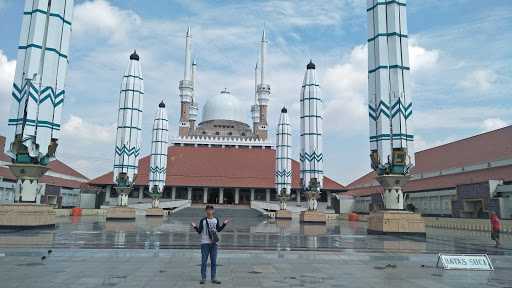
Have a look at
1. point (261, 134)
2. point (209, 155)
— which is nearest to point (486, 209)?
point (209, 155)

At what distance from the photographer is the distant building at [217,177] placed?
6016cm

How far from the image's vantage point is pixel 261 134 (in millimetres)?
80250

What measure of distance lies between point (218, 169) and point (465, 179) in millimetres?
38617

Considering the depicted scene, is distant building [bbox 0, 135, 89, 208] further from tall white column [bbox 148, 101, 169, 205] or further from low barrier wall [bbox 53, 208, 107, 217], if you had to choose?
tall white column [bbox 148, 101, 169, 205]

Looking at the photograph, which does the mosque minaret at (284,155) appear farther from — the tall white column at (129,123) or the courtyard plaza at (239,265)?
the courtyard plaza at (239,265)

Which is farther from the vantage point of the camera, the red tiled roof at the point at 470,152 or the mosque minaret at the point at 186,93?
the mosque minaret at the point at 186,93

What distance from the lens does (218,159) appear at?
218 ft

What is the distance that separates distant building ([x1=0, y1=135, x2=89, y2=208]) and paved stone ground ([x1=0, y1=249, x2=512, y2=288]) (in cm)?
2129

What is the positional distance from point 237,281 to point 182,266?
82.1 inches

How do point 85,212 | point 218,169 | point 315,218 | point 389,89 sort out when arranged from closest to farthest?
point 389,89
point 315,218
point 85,212
point 218,169

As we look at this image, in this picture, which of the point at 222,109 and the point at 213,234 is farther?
the point at 222,109

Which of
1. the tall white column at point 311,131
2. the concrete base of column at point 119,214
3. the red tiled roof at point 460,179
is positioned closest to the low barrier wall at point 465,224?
the red tiled roof at point 460,179

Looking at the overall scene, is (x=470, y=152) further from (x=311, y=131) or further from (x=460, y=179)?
(x=311, y=131)

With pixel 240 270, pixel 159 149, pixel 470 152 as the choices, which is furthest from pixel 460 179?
pixel 240 270
